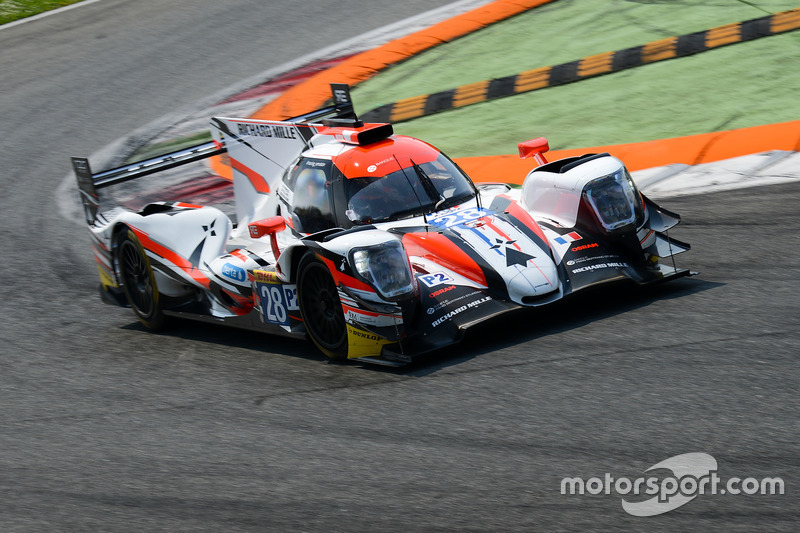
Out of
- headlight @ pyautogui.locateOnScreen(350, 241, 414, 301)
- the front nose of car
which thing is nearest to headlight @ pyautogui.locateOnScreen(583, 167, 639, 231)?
the front nose of car

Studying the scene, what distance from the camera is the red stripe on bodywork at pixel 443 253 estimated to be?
5.84 meters

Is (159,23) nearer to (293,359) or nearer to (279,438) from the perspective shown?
(293,359)

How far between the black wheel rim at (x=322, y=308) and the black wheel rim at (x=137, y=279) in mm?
1991

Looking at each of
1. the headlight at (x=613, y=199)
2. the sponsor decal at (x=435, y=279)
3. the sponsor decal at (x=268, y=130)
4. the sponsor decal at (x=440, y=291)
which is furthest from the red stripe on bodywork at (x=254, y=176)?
the headlight at (x=613, y=199)

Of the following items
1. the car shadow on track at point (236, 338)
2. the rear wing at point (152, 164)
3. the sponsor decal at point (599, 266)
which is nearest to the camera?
the sponsor decal at point (599, 266)

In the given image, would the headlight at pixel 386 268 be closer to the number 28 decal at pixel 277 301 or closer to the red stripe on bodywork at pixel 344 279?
the red stripe on bodywork at pixel 344 279

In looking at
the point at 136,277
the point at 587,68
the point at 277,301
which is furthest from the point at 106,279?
the point at 587,68

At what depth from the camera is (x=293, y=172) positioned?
23.3 ft

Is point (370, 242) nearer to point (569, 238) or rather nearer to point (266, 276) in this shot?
point (266, 276)

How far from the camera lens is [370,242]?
18.4 feet

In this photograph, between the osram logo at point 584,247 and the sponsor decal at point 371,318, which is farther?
the osram logo at point 584,247

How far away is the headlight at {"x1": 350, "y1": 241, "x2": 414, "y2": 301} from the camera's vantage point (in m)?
5.54

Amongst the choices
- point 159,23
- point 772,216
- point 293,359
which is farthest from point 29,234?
point 159,23

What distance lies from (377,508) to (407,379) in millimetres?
1544
